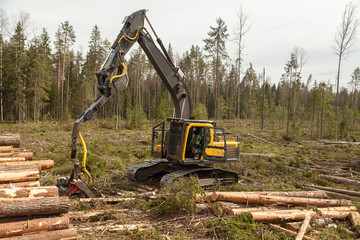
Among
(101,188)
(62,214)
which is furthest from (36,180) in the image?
(101,188)

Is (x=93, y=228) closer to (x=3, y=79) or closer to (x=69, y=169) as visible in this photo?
(x=69, y=169)

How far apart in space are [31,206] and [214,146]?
598cm

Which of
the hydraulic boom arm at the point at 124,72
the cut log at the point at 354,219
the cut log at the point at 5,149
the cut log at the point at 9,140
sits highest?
the hydraulic boom arm at the point at 124,72

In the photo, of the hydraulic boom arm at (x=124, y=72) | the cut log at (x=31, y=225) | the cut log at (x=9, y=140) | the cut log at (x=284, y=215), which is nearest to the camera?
the cut log at (x=31, y=225)

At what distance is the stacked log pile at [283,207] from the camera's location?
19.0 feet

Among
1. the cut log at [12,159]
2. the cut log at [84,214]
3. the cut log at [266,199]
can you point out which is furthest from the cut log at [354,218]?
the cut log at [12,159]

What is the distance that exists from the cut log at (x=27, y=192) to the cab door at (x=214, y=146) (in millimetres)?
5115

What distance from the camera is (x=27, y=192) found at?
4.62 m

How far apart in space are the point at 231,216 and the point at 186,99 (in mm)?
5136

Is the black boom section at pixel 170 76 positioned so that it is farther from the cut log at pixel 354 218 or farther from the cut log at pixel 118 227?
the cut log at pixel 354 218

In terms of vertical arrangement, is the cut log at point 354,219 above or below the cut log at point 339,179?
above

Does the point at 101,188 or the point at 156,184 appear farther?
the point at 156,184

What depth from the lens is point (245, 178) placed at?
1087cm

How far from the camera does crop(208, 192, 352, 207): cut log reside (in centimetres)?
654
